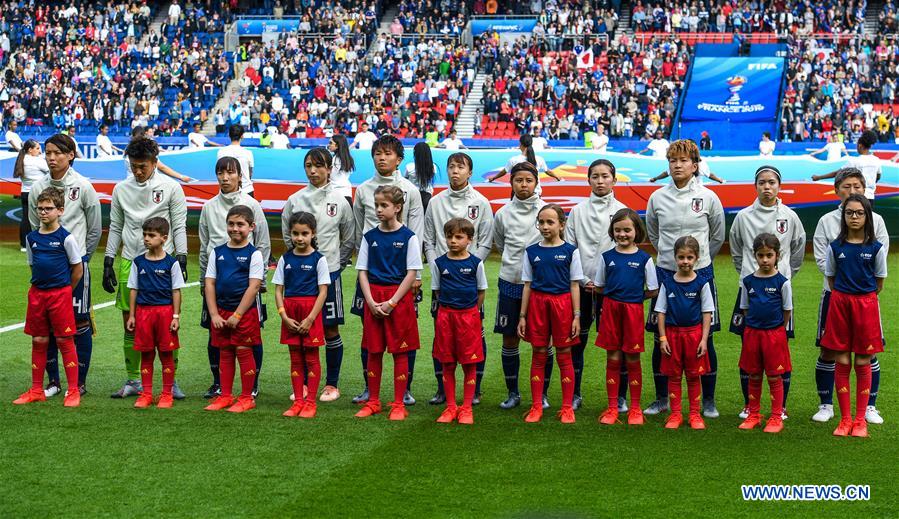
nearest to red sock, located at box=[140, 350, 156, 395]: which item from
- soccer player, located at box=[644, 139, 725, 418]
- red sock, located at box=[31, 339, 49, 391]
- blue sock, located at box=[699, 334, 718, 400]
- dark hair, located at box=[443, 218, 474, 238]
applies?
red sock, located at box=[31, 339, 49, 391]

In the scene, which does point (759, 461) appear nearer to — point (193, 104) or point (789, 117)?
point (789, 117)

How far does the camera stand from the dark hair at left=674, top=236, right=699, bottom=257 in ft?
21.1

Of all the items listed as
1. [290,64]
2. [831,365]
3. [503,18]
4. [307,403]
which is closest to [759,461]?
[831,365]

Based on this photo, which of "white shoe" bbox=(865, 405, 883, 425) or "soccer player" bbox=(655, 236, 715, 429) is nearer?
"soccer player" bbox=(655, 236, 715, 429)

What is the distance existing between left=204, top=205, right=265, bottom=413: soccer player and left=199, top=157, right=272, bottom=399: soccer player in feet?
0.74

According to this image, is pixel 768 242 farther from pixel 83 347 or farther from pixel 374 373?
pixel 83 347

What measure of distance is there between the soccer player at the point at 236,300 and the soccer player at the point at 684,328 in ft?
8.32

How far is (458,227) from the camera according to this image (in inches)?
261

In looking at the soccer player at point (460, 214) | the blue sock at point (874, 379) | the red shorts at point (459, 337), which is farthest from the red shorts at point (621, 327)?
the blue sock at point (874, 379)

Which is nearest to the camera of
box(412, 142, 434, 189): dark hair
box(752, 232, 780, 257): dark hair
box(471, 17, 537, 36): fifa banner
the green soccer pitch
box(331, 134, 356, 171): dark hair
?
the green soccer pitch

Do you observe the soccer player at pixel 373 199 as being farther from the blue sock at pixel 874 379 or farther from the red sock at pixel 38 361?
the blue sock at pixel 874 379

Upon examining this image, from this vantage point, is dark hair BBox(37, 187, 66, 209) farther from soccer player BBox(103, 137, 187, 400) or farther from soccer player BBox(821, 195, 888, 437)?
soccer player BBox(821, 195, 888, 437)

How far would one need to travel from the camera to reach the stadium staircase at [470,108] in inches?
1161

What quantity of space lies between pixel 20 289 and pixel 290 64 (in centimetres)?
2122
